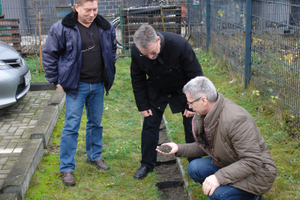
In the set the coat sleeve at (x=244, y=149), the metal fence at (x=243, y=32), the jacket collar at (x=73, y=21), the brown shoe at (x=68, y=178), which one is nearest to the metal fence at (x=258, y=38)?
the metal fence at (x=243, y=32)

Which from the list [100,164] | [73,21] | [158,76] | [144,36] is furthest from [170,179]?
[73,21]

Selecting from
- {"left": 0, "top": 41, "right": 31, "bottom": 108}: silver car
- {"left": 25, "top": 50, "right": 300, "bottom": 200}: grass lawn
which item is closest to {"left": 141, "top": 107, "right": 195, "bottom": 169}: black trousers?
{"left": 25, "top": 50, "right": 300, "bottom": 200}: grass lawn

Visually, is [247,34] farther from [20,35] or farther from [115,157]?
[20,35]

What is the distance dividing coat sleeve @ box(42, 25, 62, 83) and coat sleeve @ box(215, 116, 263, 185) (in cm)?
208

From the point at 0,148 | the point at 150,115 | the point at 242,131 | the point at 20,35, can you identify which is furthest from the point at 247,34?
the point at 20,35

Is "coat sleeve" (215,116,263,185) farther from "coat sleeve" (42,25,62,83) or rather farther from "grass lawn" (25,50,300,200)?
"coat sleeve" (42,25,62,83)

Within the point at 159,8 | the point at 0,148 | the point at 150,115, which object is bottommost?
the point at 0,148

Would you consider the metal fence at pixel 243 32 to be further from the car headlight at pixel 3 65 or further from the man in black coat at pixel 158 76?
the car headlight at pixel 3 65

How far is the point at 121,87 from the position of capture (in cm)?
786

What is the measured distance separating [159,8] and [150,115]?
6.76 meters

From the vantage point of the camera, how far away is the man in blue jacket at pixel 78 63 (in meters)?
3.68

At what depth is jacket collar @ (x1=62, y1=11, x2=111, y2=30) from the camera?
3.69m

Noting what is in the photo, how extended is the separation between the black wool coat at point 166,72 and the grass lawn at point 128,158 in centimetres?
94

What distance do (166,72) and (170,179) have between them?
1.38 m
